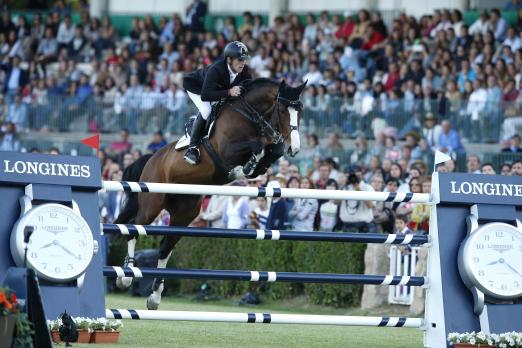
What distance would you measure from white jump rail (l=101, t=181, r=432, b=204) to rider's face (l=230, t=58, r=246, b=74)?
3.75 metres

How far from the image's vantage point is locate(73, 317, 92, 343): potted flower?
8891 millimetres

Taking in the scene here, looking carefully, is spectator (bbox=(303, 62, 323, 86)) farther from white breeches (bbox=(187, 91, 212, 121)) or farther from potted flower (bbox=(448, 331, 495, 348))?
potted flower (bbox=(448, 331, 495, 348))

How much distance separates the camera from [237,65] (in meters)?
13.0

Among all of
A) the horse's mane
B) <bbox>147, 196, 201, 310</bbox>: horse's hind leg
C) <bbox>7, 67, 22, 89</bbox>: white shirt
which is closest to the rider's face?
the horse's mane

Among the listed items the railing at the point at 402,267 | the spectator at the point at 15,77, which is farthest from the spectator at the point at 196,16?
the railing at the point at 402,267

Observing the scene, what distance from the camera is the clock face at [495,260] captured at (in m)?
9.49

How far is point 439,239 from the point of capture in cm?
965

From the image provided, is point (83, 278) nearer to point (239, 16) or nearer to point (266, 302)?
point (266, 302)

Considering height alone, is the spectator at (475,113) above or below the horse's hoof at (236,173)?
above

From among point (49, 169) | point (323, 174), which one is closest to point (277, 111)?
point (49, 169)

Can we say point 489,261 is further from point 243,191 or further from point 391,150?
point 391,150

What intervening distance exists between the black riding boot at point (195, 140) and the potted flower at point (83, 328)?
428 centimetres

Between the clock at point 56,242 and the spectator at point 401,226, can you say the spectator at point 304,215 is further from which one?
the clock at point 56,242

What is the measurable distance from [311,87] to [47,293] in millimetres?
13528
